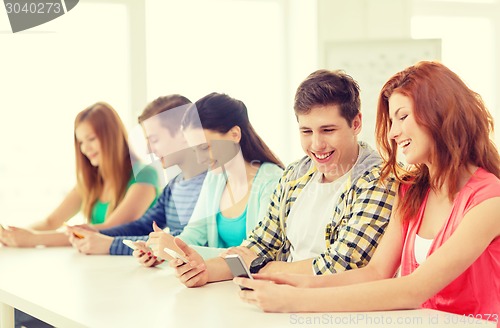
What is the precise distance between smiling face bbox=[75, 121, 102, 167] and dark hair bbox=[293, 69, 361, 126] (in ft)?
4.66

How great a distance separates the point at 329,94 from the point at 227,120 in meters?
0.48

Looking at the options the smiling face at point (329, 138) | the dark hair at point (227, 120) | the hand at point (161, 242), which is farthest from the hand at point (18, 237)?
the smiling face at point (329, 138)

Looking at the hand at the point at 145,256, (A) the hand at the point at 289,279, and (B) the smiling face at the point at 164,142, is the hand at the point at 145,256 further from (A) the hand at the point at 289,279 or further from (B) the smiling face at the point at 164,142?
(A) the hand at the point at 289,279

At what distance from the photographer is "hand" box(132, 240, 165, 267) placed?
2.12m

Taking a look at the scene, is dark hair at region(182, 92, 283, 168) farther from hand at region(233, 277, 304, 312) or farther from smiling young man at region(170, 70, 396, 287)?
hand at region(233, 277, 304, 312)

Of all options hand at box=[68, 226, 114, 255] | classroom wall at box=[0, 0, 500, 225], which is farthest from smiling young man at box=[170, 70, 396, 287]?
classroom wall at box=[0, 0, 500, 225]

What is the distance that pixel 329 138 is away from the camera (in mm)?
1819

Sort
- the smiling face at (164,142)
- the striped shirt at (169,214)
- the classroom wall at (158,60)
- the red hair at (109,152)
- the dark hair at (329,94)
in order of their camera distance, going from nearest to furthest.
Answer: the dark hair at (329,94)
the smiling face at (164,142)
the striped shirt at (169,214)
the red hair at (109,152)
the classroom wall at (158,60)

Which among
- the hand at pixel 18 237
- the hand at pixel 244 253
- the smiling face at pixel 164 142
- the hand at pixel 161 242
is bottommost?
the hand at pixel 18 237

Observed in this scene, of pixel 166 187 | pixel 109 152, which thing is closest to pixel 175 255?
pixel 166 187

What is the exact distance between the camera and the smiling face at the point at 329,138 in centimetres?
181

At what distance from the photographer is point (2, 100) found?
3.58 m

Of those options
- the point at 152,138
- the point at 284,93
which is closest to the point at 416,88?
the point at 152,138

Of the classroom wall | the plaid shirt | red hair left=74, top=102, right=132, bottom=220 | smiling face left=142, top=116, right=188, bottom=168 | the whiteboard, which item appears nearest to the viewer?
the plaid shirt
